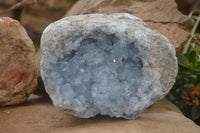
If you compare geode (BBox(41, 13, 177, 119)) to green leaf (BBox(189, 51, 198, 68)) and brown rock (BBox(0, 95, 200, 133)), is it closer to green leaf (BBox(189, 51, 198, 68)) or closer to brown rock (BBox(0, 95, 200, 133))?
brown rock (BBox(0, 95, 200, 133))

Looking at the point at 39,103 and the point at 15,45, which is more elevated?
the point at 15,45

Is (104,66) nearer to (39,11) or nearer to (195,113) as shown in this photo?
(195,113)

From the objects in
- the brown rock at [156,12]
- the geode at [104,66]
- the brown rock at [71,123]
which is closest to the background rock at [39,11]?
the brown rock at [156,12]

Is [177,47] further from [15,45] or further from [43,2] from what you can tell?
[43,2]

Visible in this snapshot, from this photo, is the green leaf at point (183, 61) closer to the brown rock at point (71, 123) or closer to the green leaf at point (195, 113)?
Result: the green leaf at point (195, 113)

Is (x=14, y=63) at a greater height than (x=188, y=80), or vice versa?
(x=14, y=63)

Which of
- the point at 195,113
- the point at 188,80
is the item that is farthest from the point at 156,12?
the point at 195,113

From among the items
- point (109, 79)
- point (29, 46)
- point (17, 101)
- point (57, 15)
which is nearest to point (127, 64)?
point (109, 79)
